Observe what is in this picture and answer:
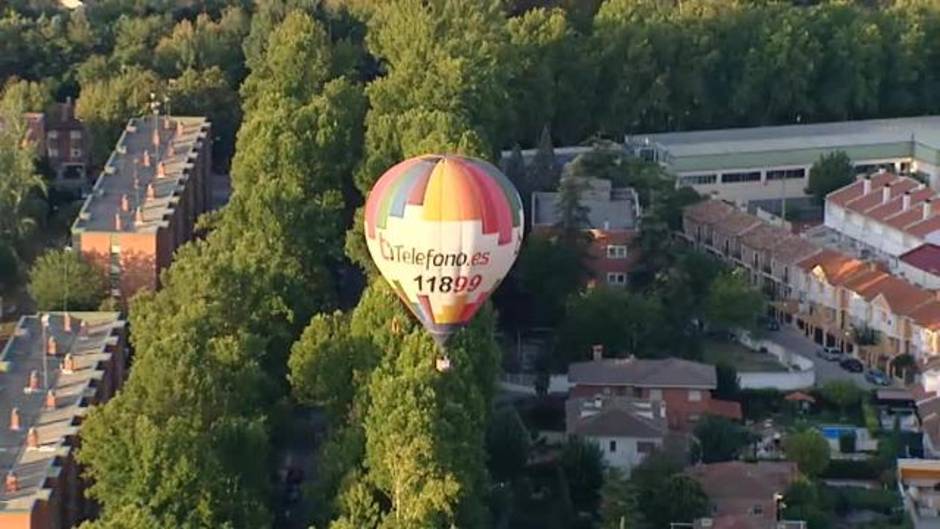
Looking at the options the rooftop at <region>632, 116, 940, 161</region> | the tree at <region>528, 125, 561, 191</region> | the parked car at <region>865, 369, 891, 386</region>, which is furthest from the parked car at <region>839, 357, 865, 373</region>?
the rooftop at <region>632, 116, 940, 161</region>

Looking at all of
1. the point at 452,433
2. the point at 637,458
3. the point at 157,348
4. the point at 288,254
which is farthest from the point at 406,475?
the point at 288,254

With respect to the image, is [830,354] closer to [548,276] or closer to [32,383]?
[548,276]

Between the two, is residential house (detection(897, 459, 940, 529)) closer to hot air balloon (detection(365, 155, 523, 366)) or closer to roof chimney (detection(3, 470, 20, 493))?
hot air balloon (detection(365, 155, 523, 366))

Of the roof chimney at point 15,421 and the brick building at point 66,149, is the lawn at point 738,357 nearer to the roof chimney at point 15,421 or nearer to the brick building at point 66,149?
the roof chimney at point 15,421

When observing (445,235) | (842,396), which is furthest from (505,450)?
(842,396)

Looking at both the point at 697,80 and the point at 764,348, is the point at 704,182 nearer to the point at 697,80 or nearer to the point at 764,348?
the point at 697,80

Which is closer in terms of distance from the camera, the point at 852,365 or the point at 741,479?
the point at 741,479
